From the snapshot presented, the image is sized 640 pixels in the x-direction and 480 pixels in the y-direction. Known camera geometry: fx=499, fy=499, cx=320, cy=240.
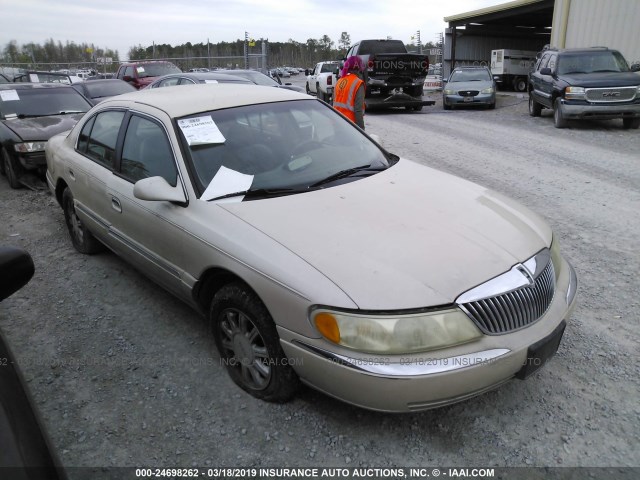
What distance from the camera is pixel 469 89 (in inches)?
659

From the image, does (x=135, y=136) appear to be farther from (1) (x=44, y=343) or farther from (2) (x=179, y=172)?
(1) (x=44, y=343)

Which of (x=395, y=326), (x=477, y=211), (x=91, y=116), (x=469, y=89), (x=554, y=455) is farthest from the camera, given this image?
(x=469, y=89)

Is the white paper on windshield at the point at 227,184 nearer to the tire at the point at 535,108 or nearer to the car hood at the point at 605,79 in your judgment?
the car hood at the point at 605,79

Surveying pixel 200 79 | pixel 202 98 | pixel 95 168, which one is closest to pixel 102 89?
pixel 200 79

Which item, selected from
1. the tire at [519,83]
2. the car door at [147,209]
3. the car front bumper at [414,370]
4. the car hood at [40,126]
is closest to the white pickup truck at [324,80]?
the tire at [519,83]

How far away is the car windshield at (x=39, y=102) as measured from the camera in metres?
8.34

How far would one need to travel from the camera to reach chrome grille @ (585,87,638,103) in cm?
1102

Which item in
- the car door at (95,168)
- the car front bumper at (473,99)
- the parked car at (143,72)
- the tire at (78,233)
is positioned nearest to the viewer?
the car door at (95,168)

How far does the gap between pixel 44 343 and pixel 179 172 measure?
1.59 metres

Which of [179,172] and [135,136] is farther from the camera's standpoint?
[135,136]

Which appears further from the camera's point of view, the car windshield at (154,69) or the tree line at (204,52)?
the tree line at (204,52)

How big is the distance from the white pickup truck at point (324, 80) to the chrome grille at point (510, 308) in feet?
53.8

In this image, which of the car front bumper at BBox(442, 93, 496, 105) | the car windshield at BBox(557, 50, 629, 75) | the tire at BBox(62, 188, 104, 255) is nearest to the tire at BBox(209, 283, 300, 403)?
the tire at BBox(62, 188, 104, 255)

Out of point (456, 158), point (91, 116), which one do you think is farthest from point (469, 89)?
point (91, 116)
